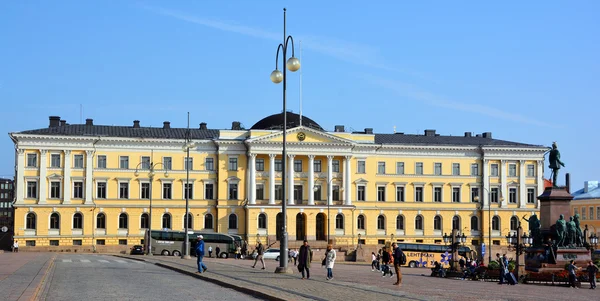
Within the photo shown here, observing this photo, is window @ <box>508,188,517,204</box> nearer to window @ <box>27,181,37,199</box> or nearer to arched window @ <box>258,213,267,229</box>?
arched window @ <box>258,213,267,229</box>

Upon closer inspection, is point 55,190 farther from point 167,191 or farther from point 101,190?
point 167,191

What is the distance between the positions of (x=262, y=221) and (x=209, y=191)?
7096 millimetres

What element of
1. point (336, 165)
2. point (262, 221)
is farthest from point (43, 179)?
point (336, 165)

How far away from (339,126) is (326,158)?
5648 millimetres

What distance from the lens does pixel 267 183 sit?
10062 centimetres

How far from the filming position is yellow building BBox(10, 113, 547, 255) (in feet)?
314

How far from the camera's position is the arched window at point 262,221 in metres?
99.1

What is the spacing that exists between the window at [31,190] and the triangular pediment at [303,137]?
2387cm

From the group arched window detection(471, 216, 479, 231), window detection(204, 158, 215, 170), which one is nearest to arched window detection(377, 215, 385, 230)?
arched window detection(471, 216, 479, 231)

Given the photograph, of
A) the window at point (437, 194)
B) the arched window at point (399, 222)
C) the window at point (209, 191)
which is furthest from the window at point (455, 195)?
the window at point (209, 191)

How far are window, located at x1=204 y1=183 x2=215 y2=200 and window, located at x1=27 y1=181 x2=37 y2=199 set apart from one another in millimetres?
18668

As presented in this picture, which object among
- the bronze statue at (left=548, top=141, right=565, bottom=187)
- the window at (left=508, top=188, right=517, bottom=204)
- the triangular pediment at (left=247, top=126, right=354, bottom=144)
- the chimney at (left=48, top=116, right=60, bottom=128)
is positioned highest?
the chimney at (left=48, top=116, right=60, bottom=128)

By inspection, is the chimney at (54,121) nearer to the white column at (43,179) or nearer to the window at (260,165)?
the white column at (43,179)

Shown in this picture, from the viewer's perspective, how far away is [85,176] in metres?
96.5
